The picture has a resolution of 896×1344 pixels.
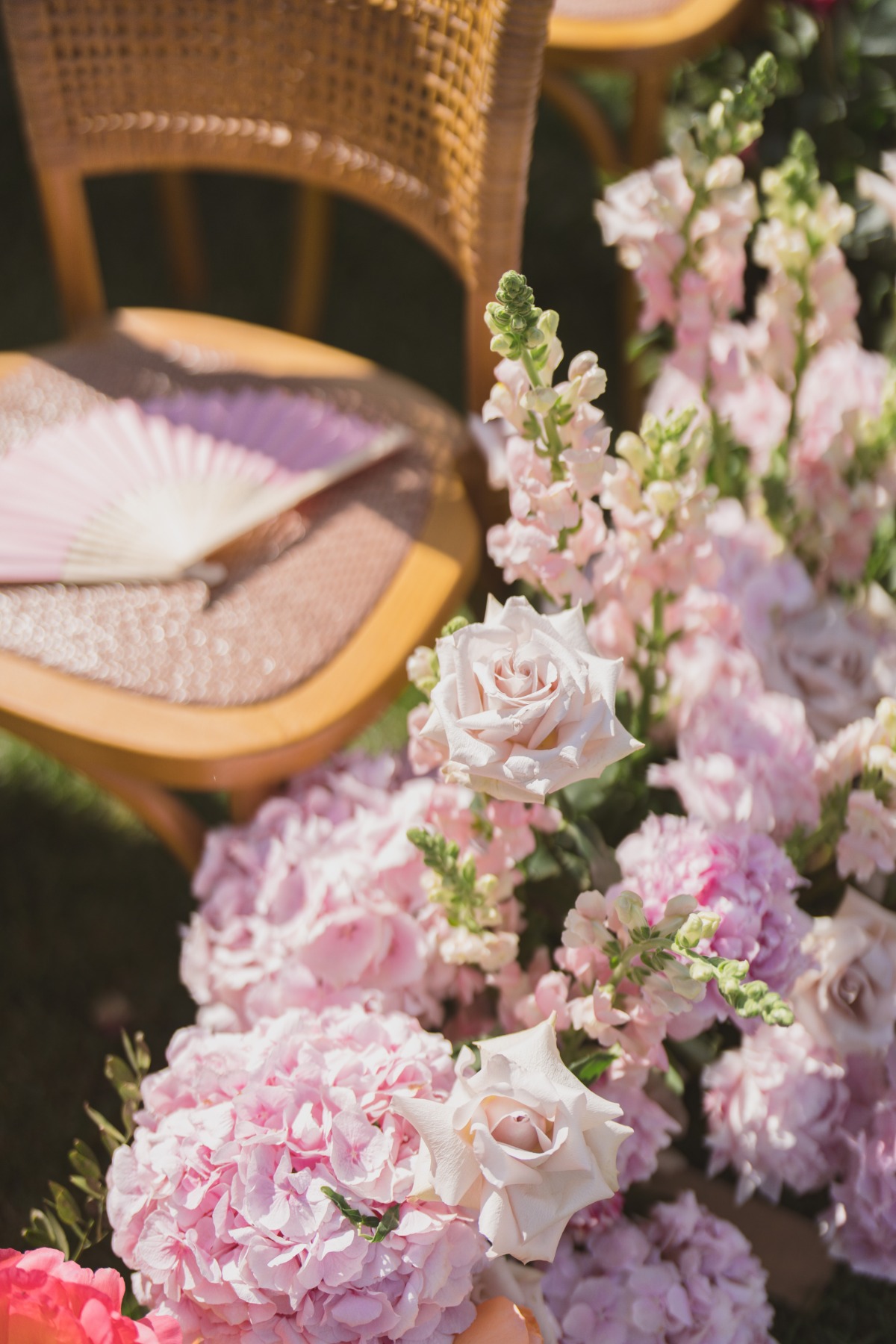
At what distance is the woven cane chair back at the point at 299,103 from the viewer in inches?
43.8

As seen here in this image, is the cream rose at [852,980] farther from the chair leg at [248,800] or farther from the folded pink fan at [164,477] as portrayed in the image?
the folded pink fan at [164,477]

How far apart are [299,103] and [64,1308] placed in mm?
1146

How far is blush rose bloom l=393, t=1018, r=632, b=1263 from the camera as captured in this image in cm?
63

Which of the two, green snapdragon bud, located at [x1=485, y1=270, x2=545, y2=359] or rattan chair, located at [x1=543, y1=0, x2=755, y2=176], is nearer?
green snapdragon bud, located at [x1=485, y1=270, x2=545, y2=359]

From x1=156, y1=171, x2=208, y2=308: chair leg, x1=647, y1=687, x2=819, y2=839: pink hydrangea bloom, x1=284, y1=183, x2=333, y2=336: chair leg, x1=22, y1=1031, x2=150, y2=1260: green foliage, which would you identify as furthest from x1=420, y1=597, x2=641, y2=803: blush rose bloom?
x1=156, y1=171, x2=208, y2=308: chair leg

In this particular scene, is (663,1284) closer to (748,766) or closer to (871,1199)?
(871,1199)

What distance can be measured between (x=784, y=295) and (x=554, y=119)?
206 centimetres

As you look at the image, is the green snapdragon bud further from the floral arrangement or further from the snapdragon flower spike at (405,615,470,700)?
the snapdragon flower spike at (405,615,470,700)

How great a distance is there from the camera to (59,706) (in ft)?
3.45

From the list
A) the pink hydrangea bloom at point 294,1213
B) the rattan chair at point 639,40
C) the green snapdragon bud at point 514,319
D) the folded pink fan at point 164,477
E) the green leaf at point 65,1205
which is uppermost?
the green snapdragon bud at point 514,319

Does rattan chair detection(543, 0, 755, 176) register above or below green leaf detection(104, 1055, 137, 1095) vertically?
above

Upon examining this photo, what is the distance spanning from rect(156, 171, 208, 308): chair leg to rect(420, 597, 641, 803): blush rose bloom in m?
1.91

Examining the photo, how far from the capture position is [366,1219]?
70 centimetres

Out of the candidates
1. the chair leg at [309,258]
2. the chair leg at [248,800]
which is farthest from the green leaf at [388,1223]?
the chair leg at [309,258]
